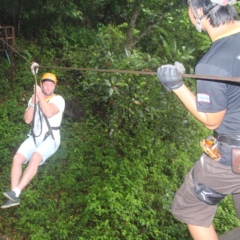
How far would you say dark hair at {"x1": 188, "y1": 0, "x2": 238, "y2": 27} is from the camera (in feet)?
6.58

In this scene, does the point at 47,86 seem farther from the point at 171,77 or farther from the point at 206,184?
the point at 206,184

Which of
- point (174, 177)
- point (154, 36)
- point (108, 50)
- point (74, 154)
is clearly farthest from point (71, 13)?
point (174, 177)

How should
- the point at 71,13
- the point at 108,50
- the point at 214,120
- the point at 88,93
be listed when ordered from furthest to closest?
the point at 71,13 < the point at 88,93 < the point at 108,50 < the point at 214,120

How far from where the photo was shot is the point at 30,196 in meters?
4.74

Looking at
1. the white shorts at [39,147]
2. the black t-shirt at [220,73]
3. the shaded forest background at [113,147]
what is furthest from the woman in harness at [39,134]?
the black t-shirt at [220,73]

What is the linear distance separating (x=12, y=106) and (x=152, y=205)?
315 cm

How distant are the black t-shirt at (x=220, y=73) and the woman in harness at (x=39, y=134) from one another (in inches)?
79.2

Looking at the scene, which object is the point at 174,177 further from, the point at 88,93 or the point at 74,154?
the point at 88,93

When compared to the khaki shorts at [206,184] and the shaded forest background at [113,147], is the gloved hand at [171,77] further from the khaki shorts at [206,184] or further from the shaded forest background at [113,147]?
the shaded forest background at [113,147]

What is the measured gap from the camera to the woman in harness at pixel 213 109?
1.94 metres

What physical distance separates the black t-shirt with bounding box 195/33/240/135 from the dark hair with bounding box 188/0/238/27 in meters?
0.12

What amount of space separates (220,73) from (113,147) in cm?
400

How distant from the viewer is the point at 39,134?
12.1ft

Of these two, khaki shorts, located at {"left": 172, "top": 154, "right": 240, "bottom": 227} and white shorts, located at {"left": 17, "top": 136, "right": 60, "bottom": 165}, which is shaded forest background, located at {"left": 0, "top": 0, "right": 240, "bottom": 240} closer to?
white shorts, located at {"left": 17, "top": 136, "right": 60, "bottom": 165}
